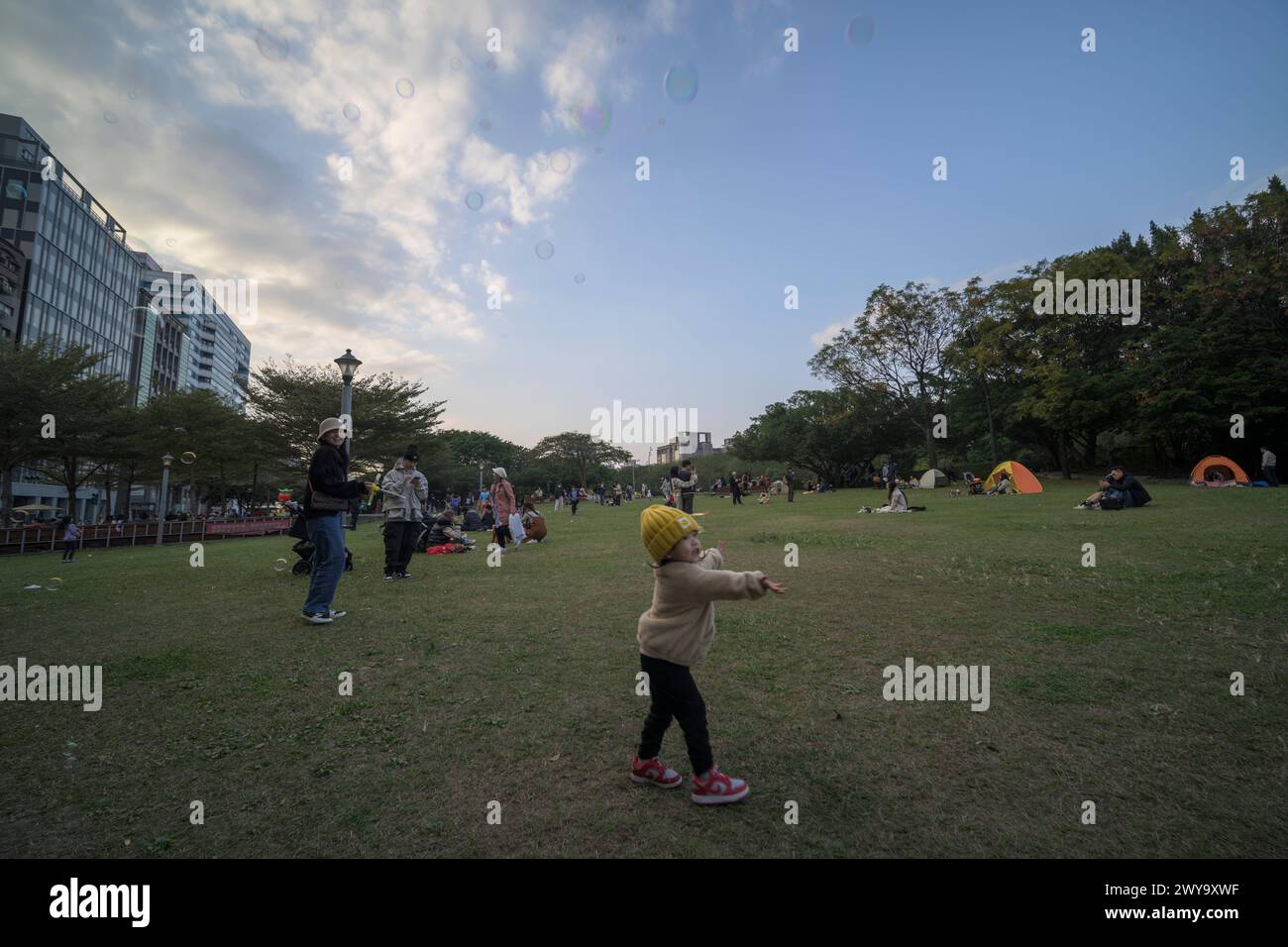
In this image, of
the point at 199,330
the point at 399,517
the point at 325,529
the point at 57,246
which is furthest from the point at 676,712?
the point at 199,330

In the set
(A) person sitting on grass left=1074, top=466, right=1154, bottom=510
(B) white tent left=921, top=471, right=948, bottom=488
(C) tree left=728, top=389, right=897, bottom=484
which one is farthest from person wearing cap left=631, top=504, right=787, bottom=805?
(C) tree left=728, top=389, right=897, bottom=484

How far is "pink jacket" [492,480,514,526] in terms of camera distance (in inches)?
551

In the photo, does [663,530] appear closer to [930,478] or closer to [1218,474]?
[1218,474]

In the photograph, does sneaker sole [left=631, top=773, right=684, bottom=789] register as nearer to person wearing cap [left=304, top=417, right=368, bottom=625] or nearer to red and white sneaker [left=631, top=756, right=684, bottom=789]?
red and white sneaker [left=631, top=756, right=684, bottom=789]

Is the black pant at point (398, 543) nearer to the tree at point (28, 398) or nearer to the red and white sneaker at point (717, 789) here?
the red and white sneaker at point (717, 789)

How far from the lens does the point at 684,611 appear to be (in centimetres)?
315

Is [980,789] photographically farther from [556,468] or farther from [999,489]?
[556,468]

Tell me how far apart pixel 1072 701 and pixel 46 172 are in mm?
80981

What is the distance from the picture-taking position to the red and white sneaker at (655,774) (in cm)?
304

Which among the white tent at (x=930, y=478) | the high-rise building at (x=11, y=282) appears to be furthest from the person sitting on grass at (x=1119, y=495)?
the high-rise building at (x=11, y=282)

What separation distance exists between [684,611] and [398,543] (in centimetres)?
796

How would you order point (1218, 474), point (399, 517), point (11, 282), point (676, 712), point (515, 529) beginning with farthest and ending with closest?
point (11, 282) → point (1218, 474) → point (515, 529) → point (399, 517) → point (676, 712)

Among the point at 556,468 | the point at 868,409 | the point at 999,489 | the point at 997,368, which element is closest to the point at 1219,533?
the point at 999,489
